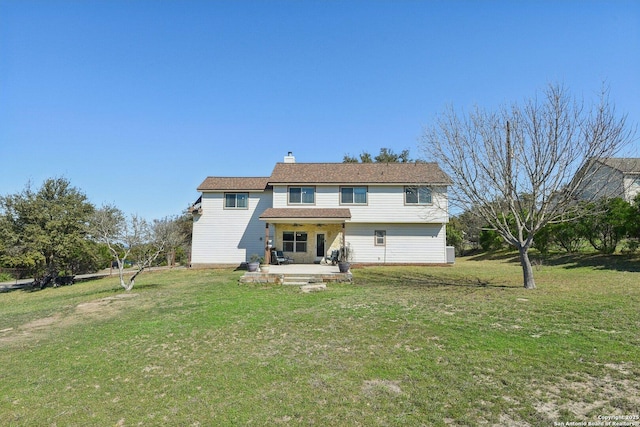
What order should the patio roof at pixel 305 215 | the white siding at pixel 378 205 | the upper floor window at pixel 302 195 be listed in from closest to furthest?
the patio roof at pixel 305 215
the white siding at pixel 378 205
the upper floor window at pixel 302 195

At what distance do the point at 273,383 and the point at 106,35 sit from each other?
15088 millimetres

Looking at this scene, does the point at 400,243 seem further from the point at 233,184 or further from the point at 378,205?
the point at 233,184

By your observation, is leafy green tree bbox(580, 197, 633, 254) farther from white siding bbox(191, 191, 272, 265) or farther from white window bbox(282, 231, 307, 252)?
white siding bbox(191, 191, 272, 265)

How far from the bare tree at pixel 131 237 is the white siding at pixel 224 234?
15.1 ft

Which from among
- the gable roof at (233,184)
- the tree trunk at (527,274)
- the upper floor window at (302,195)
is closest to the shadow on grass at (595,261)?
the tree trunk at (527,274)

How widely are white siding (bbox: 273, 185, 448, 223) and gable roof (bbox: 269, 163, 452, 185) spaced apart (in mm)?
460

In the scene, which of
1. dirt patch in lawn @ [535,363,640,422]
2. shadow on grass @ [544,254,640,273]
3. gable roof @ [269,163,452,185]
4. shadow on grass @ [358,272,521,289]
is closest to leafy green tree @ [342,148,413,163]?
gable roof @ [269,163,452,185]

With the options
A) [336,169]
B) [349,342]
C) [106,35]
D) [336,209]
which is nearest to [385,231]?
[336,209]

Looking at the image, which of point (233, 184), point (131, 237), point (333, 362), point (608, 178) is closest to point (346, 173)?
point (233, 184)

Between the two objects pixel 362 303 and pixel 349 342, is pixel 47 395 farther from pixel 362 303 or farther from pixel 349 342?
pixel 362 303

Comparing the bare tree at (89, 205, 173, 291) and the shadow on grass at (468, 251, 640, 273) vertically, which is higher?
the bare tree at (89, 205, 173, 291)

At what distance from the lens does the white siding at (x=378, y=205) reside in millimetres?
21391

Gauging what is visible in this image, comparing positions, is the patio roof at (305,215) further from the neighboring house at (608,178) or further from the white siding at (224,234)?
the neighboring house at (608,178)

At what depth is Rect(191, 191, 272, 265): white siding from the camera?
22578mm
